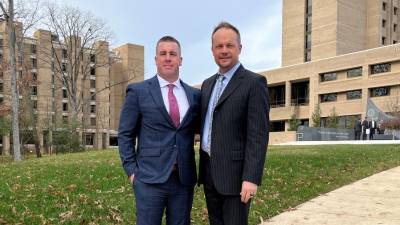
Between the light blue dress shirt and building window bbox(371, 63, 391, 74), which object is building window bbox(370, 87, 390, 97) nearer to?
building window bbox(371, 63, 391, 74)

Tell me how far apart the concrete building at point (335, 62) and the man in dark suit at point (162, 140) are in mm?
56695

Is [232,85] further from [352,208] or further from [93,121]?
[93,121]

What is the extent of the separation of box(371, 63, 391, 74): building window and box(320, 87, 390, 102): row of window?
89.9 inches

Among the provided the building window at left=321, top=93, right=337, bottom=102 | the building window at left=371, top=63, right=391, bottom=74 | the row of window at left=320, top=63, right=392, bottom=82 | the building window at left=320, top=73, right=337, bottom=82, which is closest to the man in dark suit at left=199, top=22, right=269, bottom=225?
the row of window at left=320, top=63, right=392, bottom=82

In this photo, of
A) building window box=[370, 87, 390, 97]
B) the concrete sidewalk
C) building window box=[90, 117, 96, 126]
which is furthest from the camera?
building window box=[90, 117, 96, 126]

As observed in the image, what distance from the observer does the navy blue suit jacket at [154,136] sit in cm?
356

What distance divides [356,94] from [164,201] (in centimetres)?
6652

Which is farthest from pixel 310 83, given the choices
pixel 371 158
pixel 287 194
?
pixel 287 194

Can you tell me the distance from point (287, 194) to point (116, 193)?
124 inches

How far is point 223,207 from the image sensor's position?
3.55m

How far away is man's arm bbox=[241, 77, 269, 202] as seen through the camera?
334cm

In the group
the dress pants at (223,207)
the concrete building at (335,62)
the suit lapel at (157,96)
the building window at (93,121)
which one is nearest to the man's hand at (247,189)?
the dress pants at (223,207)

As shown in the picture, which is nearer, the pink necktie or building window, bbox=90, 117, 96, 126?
the pink necktie

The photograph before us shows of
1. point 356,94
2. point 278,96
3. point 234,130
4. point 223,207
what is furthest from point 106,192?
point 278,96
